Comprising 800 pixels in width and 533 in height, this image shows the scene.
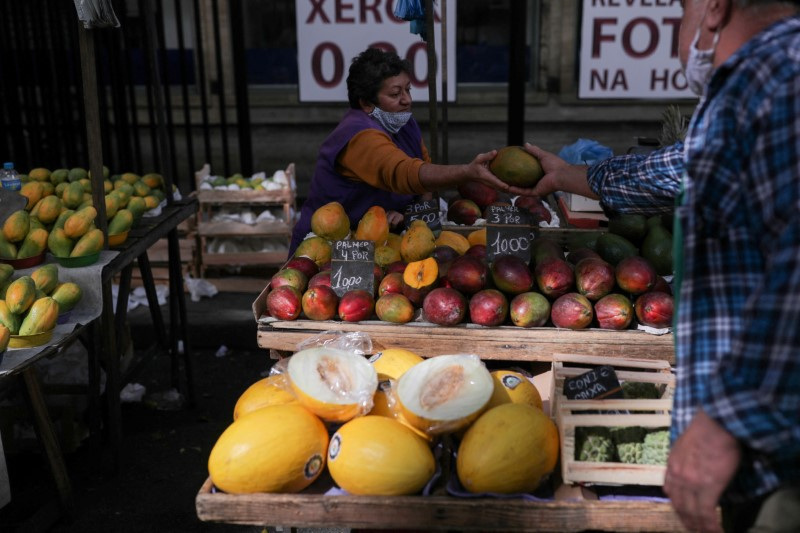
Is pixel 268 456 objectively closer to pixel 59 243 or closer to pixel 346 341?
pixel 346 341

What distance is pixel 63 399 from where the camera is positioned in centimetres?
387

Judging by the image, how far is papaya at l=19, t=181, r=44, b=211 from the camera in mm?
3648

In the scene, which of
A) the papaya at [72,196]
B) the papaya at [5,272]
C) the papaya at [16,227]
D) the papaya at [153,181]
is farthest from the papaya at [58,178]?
the papaya at [5,272]

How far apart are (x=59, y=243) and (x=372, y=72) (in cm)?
155

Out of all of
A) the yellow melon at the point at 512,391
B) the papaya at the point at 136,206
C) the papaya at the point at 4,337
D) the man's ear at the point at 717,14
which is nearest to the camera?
the man's ear at the point at 717,14

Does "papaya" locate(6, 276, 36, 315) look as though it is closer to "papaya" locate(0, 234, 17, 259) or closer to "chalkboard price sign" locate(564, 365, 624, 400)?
"papaya" locate(0, 234, 17, 259)

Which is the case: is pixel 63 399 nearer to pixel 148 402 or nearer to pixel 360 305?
pixel 148 402

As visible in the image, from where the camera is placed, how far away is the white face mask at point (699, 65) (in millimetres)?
1445

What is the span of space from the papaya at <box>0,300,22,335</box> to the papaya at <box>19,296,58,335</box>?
0.07ft

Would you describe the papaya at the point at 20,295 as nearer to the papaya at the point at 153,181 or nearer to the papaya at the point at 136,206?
the papaya at the point at 136,206

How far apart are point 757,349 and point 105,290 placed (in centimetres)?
281

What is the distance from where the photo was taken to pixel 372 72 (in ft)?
11.4

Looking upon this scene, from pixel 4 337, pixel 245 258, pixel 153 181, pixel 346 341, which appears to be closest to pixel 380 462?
pixel 346 341

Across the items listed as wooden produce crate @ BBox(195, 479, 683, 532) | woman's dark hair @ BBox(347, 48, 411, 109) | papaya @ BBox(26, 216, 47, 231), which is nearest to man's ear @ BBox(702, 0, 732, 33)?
wooden produce crate @ BBox(195, 479, 683, 532)
